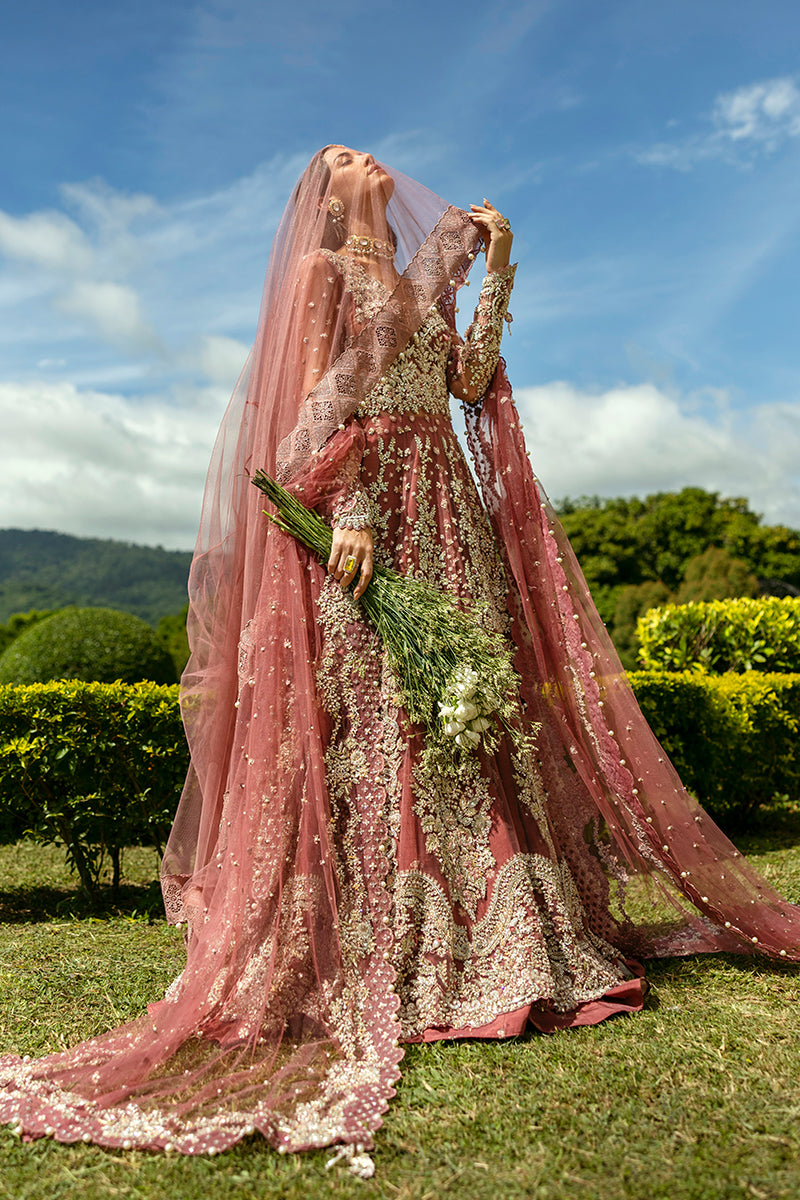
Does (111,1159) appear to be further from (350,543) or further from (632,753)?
(632,753)

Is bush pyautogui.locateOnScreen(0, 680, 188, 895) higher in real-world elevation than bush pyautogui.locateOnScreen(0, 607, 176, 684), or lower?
lower

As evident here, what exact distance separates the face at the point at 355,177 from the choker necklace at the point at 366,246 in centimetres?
14

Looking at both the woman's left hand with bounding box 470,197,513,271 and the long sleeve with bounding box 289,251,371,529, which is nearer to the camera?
the long sleeve with bounding box 289,251,371,529

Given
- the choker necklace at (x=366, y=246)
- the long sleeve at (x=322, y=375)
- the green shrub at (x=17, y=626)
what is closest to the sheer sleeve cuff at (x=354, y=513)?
the long sleeve at (x=322, y=375)

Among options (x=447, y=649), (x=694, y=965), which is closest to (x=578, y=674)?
(x=447, y=649)

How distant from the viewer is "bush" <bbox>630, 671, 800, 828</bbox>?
5176 mm

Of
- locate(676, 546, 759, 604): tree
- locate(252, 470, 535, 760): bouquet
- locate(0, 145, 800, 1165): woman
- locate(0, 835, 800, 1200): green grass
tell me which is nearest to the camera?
locate(0, 835, 800, 1200): green grass

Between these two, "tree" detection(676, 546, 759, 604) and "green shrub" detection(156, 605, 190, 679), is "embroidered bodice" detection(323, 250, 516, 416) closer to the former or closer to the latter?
"green shrub" detection(156, 605, 190, 679)

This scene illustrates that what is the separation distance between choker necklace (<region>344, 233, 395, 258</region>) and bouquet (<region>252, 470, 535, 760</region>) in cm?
94

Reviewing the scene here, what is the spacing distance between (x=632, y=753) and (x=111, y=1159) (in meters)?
1.99

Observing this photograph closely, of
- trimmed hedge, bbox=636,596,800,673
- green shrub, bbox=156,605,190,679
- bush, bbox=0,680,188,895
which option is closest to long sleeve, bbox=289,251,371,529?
bush, bbox=0,680,188,895

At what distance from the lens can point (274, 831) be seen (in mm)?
2627

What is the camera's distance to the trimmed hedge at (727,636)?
6.53 m

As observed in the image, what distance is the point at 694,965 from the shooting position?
2.96 meters
